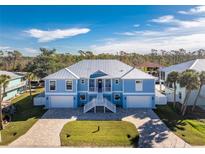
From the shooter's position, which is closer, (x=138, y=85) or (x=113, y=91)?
(x=138, y=85)

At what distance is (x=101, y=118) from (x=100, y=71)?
15.7ft

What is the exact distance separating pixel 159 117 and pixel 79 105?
6.88 m

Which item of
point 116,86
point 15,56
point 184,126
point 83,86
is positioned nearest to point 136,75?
point 116,86

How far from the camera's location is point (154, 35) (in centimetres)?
2302

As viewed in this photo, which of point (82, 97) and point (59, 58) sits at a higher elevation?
point (59, 58)

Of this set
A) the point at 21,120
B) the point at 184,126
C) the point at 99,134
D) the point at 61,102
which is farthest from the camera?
the point at 61,102

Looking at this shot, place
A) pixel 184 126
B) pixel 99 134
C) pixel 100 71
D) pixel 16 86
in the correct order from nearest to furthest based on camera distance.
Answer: pixel 99 134 → pixel 184 126 → pixel 100 71 → pixel 16 86

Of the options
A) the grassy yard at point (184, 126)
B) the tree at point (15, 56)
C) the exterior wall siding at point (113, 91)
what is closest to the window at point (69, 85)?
the exterior wall siding at point (113, 91)

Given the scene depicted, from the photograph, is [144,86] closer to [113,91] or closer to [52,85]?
[113,91]

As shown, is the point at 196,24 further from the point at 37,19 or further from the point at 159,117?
the point at 37,19

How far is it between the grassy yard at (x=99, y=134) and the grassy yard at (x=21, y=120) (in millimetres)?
2696

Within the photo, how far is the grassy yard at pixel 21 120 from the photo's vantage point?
15.9 m

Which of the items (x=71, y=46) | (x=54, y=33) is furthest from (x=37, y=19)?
(x=71, y=46)

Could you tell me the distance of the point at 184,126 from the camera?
1755 cm
